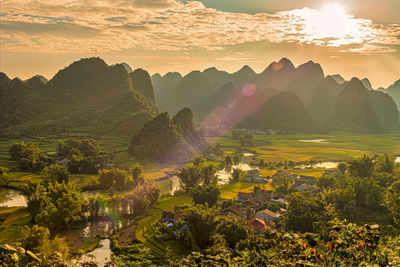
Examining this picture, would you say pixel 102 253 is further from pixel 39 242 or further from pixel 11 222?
pixel 11 222

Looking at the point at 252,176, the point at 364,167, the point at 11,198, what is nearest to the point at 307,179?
the point at 364,167

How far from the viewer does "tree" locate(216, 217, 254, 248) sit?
23750 millimetres

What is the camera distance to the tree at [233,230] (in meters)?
23.8

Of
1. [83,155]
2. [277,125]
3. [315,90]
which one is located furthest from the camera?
[315,90]

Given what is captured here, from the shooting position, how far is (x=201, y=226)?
81.0 ft

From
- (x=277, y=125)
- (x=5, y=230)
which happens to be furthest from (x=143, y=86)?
(x=5, y=230)

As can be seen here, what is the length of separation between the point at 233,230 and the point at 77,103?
10315cm

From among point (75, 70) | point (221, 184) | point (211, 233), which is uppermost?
point (75, 70)

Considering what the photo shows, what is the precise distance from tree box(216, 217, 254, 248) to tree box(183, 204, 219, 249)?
92 cm

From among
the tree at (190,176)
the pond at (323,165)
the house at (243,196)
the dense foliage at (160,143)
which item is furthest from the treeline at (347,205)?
the dense foliage at (160,143)

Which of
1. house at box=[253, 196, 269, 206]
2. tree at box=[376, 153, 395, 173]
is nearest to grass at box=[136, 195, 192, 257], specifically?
house at box=[253, 196, 269, 206]

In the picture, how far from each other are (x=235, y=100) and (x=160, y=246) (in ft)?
549

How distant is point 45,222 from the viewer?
26688 millimetres

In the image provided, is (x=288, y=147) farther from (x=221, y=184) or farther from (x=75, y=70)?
(x=75, y=70)
